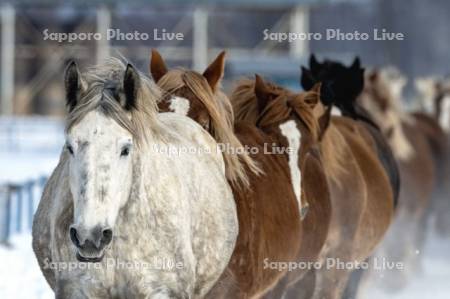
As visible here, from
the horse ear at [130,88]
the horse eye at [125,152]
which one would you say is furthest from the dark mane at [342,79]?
the horse eye at [125,152]

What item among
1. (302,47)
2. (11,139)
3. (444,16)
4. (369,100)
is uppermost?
(444,16)

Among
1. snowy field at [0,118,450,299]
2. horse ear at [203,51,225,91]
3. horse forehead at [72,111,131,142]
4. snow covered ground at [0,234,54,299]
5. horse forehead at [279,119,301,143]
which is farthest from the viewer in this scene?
snowy field at [0,118,450,299]

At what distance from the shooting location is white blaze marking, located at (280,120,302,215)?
255 inches

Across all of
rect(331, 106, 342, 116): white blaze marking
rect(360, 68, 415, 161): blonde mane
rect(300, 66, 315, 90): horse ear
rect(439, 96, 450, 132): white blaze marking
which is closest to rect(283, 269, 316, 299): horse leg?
rect(300, 66, 315, 90): horse ear

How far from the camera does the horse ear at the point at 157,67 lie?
6332 millimetres

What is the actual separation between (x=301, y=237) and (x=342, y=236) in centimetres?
101

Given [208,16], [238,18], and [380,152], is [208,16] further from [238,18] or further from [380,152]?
[380,152]

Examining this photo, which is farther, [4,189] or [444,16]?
[444,16]

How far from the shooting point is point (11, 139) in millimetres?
32188

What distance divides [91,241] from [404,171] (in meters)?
8.78

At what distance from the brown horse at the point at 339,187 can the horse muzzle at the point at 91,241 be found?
246 centimetres

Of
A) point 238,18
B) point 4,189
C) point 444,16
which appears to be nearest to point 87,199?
point 4,189

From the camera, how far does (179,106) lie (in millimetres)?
5832

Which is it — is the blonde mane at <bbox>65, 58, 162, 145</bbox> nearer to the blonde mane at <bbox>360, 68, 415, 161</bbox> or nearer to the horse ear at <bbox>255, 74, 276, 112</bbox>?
A: the horse ear at <bbox>255, 74, 276, 112</bbox>
